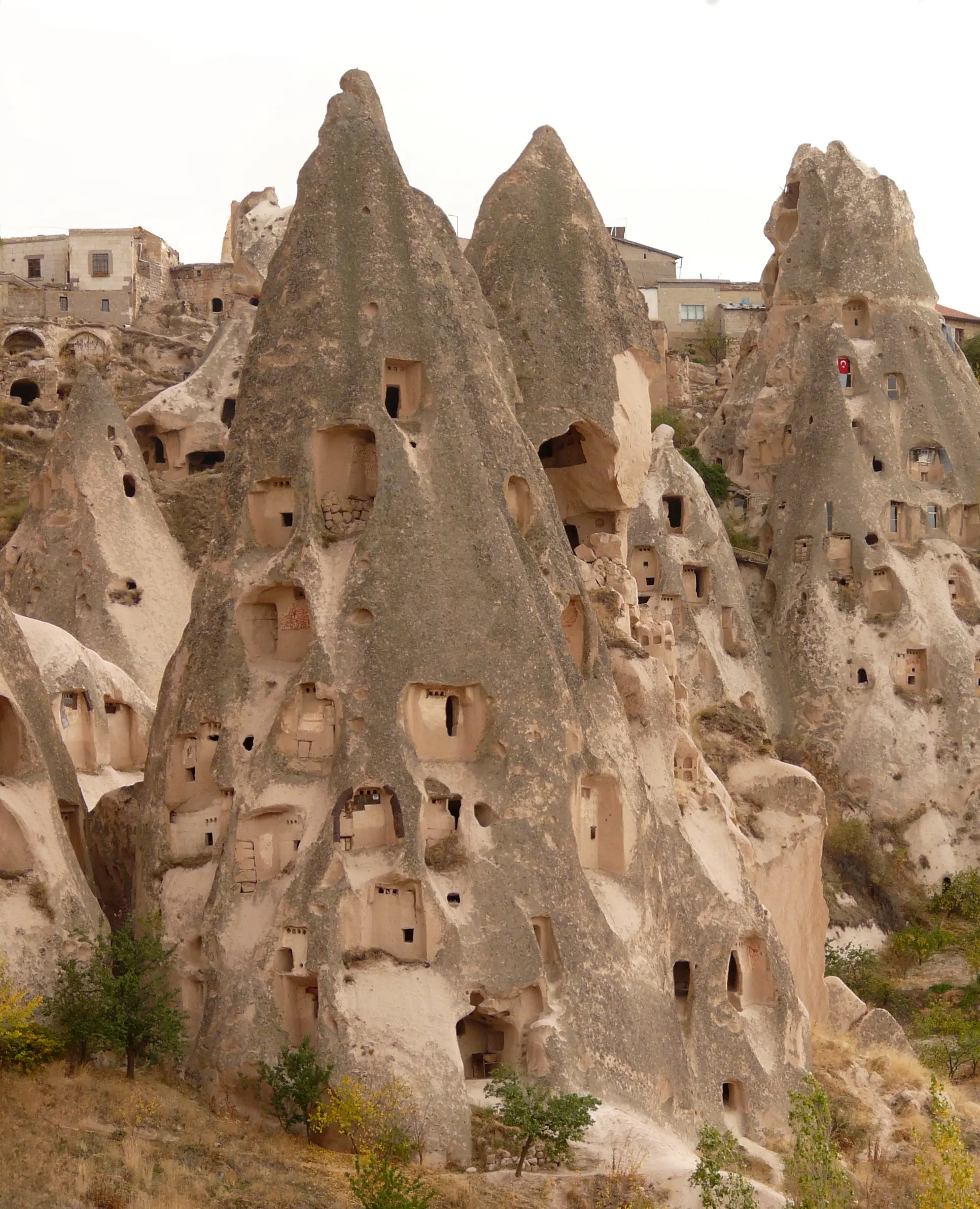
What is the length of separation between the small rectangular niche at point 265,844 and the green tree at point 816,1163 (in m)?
7.76

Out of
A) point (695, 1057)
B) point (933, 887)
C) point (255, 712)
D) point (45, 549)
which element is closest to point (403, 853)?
point (255, 712)

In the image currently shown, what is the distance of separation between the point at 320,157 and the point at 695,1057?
49.5 ft

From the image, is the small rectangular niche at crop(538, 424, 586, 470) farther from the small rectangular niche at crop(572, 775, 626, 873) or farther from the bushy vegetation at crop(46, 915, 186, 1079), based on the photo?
the bushy vegetation at crop(46, 915, 186, 1079)

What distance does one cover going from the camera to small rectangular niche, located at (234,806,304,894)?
33531mm

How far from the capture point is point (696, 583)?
5825cm

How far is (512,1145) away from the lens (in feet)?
101

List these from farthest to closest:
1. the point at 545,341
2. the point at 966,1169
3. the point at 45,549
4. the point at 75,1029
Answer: the point at 45,549 < the point at 545,341 < the point at 75,1029 < the point at 966,1169

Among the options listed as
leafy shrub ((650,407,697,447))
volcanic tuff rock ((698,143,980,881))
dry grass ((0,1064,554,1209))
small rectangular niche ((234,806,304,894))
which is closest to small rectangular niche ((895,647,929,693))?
volcanic tuff rock ((698,143,980,881))

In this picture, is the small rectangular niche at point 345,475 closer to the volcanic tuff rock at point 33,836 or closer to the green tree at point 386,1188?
the volcanic tuff rock at point 33,836

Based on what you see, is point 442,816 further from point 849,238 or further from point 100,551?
point 849,238

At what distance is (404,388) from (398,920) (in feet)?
27.6

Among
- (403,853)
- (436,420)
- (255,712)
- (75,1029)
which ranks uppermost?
(436,420)

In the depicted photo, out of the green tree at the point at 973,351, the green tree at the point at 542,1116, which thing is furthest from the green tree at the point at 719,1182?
the green tree at the point at 973,351

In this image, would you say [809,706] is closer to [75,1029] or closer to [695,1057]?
[695,1057]
